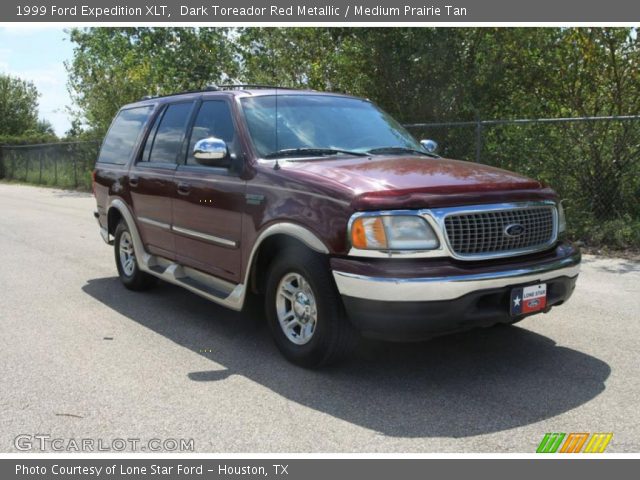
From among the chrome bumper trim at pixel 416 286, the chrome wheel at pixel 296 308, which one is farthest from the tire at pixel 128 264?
the chrome bumper trim at pixel 416 286

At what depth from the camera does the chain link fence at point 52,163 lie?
2464cm

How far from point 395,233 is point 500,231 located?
0.73 meters

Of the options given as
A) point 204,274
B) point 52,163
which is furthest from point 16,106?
point 204,274

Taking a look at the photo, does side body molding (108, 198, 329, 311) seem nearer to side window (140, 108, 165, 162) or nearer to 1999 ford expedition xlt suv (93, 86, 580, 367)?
1999 ford expedition xlt suv (93, 86, 580, 367)

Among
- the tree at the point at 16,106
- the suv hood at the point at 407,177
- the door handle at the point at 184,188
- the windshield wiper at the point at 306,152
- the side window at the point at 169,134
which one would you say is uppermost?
the tree at the point at 16,106

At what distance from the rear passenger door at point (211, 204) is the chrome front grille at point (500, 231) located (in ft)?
5.44

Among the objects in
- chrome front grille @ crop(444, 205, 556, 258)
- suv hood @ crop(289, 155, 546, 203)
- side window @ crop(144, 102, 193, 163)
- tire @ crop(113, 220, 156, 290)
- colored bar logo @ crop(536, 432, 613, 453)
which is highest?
side window @ crop(144, 102, 193, 163)

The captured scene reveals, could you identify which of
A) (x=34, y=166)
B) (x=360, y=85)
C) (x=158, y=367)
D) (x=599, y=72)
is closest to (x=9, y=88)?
(x=34, y=166)

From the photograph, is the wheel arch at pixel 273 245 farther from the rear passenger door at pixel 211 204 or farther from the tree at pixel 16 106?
the tree at pixel 16 106

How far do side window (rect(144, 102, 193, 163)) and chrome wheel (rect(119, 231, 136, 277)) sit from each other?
1068mm

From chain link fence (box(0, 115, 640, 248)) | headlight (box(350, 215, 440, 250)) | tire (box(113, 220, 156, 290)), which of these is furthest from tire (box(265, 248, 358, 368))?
chain link fence (box(0, 115, 640, 248))

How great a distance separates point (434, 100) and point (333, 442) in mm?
10118

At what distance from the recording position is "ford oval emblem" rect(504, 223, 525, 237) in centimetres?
423

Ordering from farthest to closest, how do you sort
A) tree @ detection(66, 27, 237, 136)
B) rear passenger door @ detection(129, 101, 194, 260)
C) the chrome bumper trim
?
tree @ detection(66, 27, 237, 136)
rear passenger door @ detection(129, 101, 194, 260)
the chrome bumper trim
